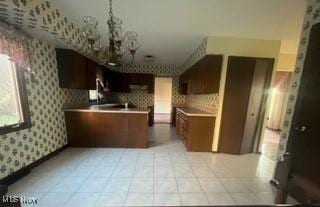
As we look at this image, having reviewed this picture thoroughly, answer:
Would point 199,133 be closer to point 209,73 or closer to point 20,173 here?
point 209,73

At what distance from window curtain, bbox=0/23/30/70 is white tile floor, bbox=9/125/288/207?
1870 mm

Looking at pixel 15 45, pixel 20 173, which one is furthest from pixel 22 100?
pixel 20 173

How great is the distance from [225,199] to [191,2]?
2.81 meters

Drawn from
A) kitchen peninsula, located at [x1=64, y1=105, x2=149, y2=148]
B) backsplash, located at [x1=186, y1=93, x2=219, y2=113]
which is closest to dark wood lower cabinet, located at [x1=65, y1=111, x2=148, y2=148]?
kitchen peninsula, located at [x1=64, y1=105, x2=149, y2=148]

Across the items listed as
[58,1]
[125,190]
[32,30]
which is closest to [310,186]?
[125,190]

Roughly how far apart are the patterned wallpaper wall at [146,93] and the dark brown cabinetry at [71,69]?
9.70ft

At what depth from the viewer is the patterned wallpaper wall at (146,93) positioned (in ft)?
22.5

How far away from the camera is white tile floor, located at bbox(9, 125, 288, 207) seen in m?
2.00

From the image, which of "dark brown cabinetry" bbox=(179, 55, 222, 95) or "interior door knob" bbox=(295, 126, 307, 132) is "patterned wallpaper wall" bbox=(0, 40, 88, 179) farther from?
"interior door knob" bbox=(295, 126, 307, 132)

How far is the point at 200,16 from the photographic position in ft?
8.23

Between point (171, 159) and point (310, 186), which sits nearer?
point (310, 186)

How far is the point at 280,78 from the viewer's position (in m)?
5.92

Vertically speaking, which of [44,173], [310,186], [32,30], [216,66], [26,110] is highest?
[32,30]

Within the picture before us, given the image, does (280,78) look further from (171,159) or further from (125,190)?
(125,190)
